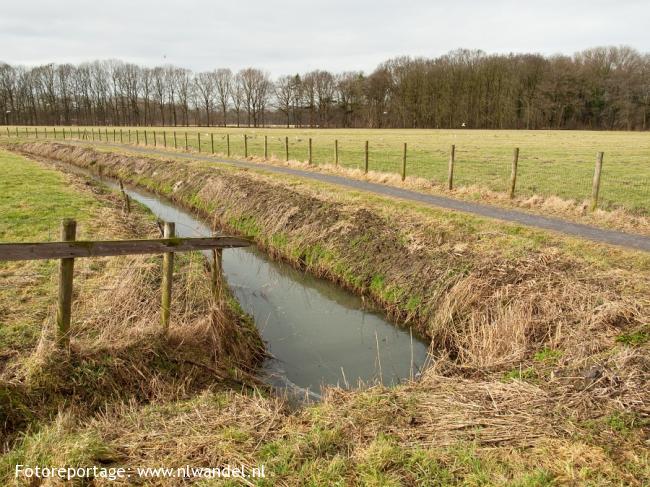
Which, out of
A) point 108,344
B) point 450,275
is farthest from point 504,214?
point 108,344

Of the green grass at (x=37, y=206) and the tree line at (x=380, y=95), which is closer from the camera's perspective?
the green grass at (x=37, y=206)

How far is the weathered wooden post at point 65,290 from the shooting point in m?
5.63

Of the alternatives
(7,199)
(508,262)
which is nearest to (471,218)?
(508,262)

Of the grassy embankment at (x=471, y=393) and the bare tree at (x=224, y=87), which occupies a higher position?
the bare tree at (x=224, y=87)

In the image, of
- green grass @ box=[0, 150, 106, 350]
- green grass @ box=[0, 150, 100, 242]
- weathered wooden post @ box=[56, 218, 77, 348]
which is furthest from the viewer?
green grass @ box=[0, 150, 100, 242]

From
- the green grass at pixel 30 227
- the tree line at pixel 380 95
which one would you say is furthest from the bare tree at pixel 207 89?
the green grass at pixel 30 227

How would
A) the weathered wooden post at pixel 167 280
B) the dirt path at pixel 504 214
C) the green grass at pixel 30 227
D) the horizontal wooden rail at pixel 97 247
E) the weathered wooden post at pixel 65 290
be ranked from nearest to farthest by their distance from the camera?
1. the horizontal wooden rail at pixel 97 247
2. the weathered wooden post at pixel 65 290
3. the weathered wooden post at pixel 167 280
4. the green grass at pixel 30 227
5. the dirt path at pixel 504 214

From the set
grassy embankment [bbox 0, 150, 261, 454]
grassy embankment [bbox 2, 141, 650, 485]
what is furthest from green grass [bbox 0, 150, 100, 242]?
grassy embankment [bbox 2, 141, 650, 485]

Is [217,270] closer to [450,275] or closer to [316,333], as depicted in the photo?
[316,333]

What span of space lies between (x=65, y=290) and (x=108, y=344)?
905mm

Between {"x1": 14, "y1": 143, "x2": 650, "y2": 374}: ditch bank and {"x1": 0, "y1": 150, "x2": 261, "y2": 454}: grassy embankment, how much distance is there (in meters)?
3.46

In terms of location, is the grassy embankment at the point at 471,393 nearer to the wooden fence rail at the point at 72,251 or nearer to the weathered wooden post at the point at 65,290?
the weathered wooden post at the point at 65,290

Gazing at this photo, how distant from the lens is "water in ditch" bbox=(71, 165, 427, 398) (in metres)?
7.57

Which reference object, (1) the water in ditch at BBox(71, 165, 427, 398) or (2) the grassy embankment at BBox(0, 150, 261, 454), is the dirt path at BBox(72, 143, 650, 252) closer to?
(1) the water in ditch at BBox(71, 165, 427, 398)
